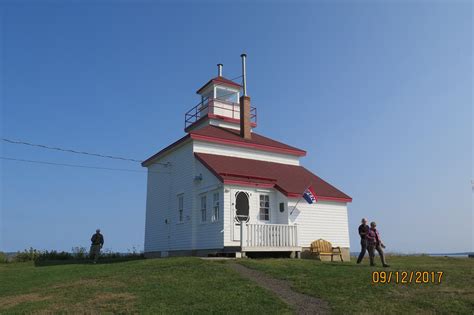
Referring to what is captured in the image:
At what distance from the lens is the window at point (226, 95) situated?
29609mm

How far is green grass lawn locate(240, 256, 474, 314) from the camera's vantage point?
9922mm

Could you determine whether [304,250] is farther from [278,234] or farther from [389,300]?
[389,300]

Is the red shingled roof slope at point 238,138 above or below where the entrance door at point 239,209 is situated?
above

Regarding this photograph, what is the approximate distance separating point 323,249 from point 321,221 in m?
1.75

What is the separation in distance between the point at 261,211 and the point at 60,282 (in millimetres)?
10026

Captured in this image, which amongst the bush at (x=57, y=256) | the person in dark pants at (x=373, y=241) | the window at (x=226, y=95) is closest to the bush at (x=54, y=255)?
the bush at (x=57, y=256)

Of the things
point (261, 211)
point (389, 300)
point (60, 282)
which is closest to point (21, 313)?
point (60, 282)

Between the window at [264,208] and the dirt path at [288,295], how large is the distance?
7015mm

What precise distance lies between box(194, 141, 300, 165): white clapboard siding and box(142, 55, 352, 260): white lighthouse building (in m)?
0.05

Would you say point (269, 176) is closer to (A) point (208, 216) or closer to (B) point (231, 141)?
(B) point (231, 141)

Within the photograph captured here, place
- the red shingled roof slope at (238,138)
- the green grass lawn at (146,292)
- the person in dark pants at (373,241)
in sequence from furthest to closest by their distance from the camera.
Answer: the red shingled roof slope at (238,138) → the person in dark pants at (373,241) → the green grass lawn at (146,292)

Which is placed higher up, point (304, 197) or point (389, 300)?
point (304, 197)

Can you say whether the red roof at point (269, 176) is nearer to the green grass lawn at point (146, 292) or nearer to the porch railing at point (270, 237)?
the porch railing at point (270, 237)

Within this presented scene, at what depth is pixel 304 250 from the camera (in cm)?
2175
